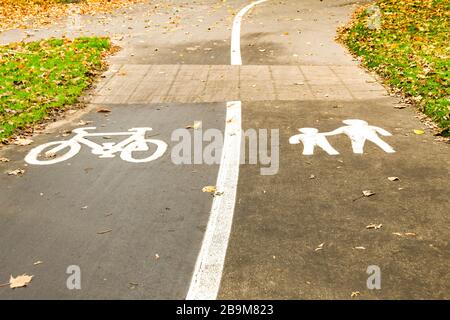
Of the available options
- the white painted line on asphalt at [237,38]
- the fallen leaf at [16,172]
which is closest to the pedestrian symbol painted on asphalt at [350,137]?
the fallen leaf at [16,172]

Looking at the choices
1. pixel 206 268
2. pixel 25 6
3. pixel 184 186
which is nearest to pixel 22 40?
pixel 25 6

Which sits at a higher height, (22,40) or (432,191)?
(22,40)

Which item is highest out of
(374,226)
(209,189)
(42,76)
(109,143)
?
(42,76)

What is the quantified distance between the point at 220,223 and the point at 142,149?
2.49 meters

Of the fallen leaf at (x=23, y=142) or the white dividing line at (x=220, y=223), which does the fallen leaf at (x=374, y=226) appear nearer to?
the white dividing line at (x=220, y=223)

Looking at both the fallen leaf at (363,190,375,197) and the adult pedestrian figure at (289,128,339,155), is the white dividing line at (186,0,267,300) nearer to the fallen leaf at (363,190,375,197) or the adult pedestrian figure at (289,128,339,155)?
the adult pedestrian figure at (289,128,339,155)

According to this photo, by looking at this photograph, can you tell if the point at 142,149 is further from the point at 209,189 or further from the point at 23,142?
the point at 23,142

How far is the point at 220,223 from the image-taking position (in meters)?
5.25

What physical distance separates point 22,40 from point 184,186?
10769 mm

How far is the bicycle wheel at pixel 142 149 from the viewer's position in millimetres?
7035

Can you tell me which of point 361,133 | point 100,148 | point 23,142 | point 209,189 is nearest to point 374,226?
point 209,189

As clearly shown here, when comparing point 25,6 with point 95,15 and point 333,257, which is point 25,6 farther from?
point 333,257

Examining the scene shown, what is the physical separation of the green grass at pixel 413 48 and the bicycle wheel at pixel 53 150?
5.33m

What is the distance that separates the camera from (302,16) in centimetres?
1792
